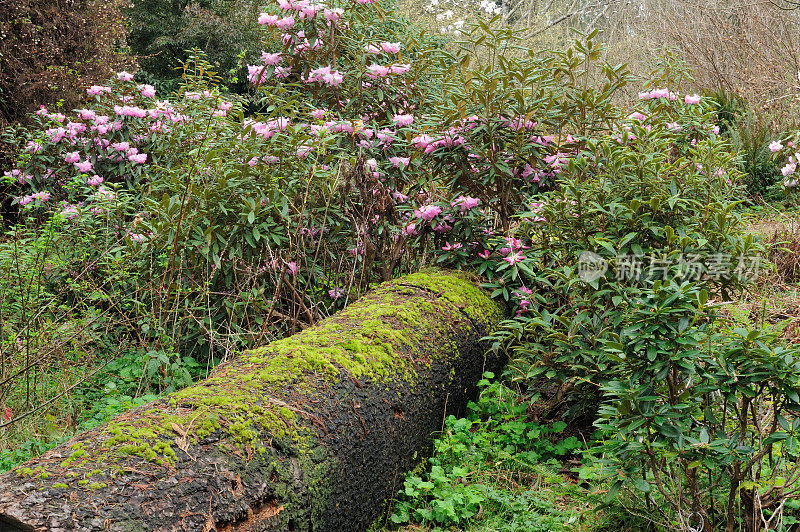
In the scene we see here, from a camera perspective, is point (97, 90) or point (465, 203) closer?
point (465, 203)

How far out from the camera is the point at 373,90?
4.29 meters

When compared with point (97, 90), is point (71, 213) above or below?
below

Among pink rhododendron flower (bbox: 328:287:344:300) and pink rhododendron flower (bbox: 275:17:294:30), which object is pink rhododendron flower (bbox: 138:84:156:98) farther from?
pink rhododendron flower (bbox: 328:287:344:300)

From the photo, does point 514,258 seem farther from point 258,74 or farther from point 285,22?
point 258,74

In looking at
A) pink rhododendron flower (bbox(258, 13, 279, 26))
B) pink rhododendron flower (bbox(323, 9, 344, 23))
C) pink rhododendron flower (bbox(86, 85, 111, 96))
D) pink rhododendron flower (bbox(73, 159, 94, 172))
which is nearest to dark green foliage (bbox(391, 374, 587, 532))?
pink rhododendron flower (bbox(323, 9, 344, 23))

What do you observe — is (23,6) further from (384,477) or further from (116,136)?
(384,477)

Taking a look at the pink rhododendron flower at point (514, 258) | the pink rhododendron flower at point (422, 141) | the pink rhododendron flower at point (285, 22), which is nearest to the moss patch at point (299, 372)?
the pink rhododendron flower at point (514, 258)

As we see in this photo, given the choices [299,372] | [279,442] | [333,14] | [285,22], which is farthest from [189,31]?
[279,442]

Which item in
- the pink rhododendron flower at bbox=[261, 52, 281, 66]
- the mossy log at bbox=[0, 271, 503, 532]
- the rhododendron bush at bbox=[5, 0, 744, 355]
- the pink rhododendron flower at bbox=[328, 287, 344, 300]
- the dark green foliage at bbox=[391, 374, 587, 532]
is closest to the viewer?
the mossy log at bbox=[0, 271, 503, 532]

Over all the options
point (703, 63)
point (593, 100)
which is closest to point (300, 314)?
point (593, 100)

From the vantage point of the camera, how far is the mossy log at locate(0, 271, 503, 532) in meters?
1.47

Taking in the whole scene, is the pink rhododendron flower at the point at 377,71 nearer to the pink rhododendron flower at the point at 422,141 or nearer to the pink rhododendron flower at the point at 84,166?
the pink rhododendron flower at the point at 422,141

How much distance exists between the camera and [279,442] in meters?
1.89

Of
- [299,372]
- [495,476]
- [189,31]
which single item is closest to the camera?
[299,372]
